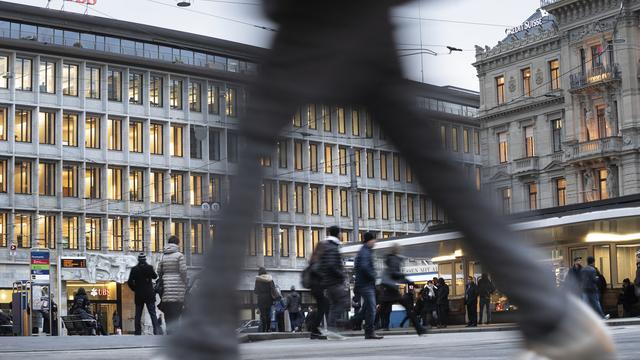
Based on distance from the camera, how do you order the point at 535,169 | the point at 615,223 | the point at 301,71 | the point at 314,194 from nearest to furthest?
the point at 301,71 < the point at 615,223 < the point at 535,169 < the point at 314,194

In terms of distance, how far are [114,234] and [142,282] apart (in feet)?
151

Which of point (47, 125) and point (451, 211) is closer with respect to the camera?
point (451, 211)

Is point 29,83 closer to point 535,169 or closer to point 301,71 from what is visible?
point 535,169

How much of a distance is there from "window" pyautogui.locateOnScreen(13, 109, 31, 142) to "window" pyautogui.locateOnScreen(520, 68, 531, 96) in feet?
90.3

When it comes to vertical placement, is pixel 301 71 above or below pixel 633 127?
below

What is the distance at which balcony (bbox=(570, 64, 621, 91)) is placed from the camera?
2159 inches

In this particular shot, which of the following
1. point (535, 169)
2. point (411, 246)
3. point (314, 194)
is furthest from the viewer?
point (314, 194)

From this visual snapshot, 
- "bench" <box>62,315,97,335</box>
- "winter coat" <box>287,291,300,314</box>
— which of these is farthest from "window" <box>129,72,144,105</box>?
"winter coat" <box>287,291,300,314</box>

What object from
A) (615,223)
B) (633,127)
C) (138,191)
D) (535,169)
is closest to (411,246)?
(615,223)

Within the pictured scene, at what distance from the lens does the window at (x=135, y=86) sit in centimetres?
6569

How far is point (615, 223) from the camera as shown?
3203 centimetres

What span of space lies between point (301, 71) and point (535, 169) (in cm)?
6024

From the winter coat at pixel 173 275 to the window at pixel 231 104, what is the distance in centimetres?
1290

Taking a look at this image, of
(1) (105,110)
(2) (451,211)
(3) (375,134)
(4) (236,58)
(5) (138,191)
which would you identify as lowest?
(2) (451,211)
